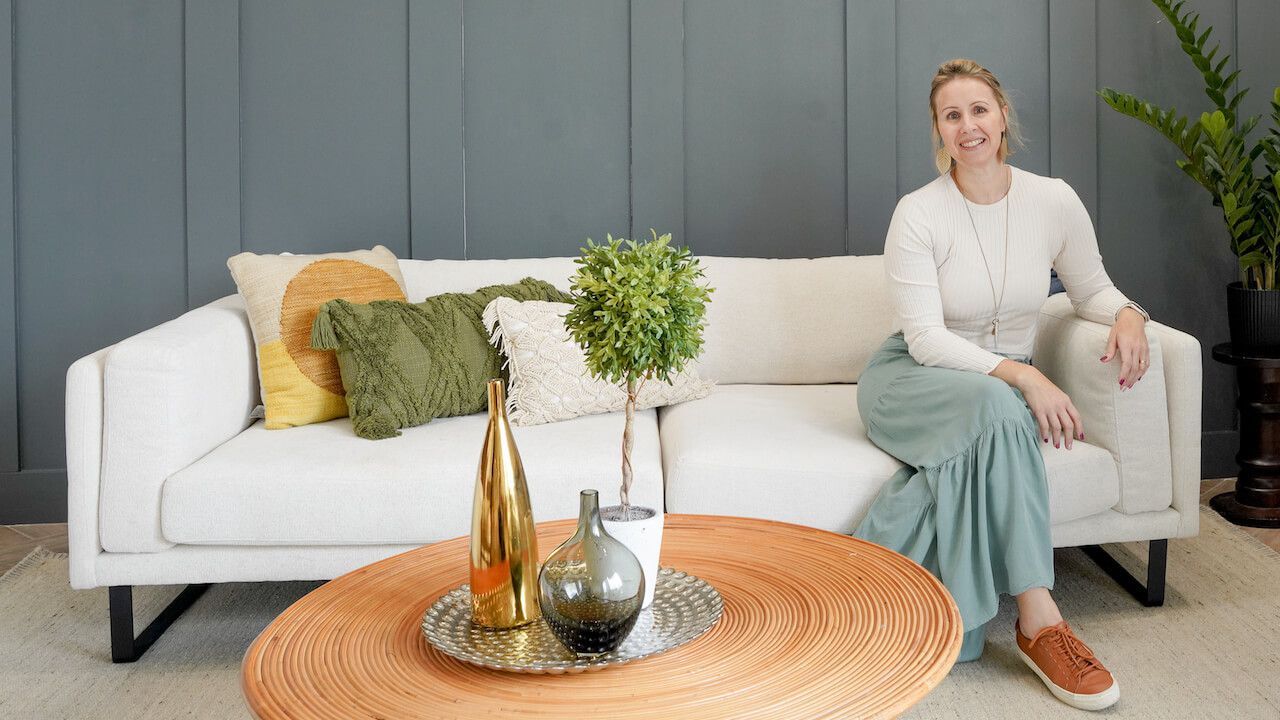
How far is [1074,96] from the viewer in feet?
11.5

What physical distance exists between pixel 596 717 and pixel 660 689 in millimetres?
98

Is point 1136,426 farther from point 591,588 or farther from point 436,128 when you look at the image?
point 436,128

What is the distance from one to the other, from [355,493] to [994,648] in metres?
1.41

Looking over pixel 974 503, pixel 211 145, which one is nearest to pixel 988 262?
pixel 974 503

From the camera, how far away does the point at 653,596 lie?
1.47m

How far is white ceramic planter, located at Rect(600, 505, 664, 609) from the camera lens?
54.4 inches

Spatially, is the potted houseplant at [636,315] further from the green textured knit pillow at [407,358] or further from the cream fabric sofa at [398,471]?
the green textured knit pillow at [407,358]

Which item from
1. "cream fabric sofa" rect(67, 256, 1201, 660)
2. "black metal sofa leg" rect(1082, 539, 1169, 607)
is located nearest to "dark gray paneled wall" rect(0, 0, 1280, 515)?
"cream fabric sofa" rect(67, 256, 1201, 660)

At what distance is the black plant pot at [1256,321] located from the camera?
3105mm

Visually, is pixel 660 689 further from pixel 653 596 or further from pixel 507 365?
pixel 507 365

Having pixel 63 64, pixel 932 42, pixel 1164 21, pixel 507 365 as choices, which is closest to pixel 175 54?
pixel 63 64

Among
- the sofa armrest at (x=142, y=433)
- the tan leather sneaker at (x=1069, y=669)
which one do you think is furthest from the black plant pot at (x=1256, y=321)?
the sofa armrest at (x=142, y=433)

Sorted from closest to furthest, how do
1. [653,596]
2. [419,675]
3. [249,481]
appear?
[419,675], [653,596], [249,481]

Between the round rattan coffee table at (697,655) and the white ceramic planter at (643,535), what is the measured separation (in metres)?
0.11
